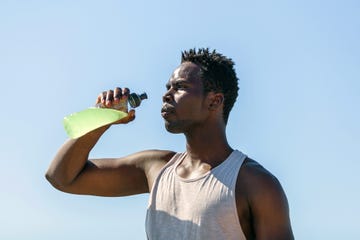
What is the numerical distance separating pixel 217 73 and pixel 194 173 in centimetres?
96

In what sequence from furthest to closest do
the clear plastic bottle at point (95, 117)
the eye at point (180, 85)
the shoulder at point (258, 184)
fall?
the clear plastic bottle at point (95, 117)
the eye at point (180, 85)
the shoulder at point (258, 184)

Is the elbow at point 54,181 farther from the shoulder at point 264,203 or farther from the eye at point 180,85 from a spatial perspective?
the shoulder at point 264,203

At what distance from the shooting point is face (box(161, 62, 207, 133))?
5.97 m

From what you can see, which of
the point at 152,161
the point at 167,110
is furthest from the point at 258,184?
the point at 152,161

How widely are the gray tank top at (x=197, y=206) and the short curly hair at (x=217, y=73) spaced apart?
1.92ft

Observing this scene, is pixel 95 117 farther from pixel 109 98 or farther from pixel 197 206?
pixel 197 206

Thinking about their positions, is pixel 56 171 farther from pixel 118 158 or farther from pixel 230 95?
pixel 230 95

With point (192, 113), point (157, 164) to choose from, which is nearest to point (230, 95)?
point (192, 113)

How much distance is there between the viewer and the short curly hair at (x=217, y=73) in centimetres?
622

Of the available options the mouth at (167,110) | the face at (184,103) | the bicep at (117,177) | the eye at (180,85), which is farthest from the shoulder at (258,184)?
the bicep at (117,177)

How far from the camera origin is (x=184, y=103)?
19.6 feet

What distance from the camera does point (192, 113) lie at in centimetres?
601

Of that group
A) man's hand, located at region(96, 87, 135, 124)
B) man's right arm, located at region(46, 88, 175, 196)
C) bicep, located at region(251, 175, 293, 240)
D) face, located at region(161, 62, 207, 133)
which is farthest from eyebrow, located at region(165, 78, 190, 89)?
bicep, located at region(251, 175, 293, 240)

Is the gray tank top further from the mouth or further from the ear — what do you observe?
the mouth
